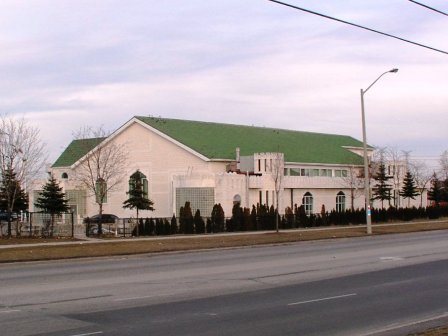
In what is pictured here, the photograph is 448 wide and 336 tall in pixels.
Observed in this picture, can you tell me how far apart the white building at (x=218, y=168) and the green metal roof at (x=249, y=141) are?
101 mm

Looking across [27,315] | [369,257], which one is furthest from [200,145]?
[27,315]

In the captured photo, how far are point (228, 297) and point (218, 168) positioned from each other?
45.4 meters

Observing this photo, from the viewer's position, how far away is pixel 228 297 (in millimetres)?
13227

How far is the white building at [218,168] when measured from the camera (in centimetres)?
5455

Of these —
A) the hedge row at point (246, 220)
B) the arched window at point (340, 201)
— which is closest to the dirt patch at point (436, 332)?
the hedge row at point (246, 220)

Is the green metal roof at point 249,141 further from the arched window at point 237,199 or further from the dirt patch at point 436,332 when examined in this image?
the dirt patch at point 436,332

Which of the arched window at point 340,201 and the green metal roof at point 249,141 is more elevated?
the green metal roof at point 249,141

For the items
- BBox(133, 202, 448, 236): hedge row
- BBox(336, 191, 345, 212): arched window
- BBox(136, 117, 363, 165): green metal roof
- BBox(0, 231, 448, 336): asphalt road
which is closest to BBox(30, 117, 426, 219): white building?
BBox(336, 191, 345, 212): arched window

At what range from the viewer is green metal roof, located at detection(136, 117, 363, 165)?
6028 cm

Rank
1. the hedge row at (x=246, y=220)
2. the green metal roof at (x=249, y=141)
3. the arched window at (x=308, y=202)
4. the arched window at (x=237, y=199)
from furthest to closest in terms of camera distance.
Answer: the arched window at (x=308, y=202) < the green metal roof at (x=249, y=141) < the arched window at (x=237, y=199) < the hedge row at (x=246, y=220)

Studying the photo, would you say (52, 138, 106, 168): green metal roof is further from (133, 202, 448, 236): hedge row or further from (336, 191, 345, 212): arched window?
(336, 191, 345, 212): arched window

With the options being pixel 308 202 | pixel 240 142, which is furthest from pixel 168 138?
pixel 308 202

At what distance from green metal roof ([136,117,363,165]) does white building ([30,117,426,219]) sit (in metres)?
0.10

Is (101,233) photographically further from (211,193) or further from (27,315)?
(27,315)
